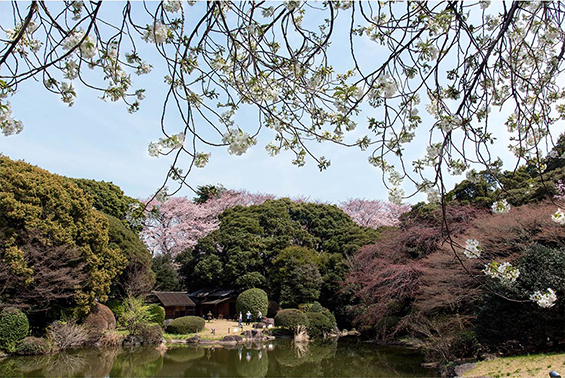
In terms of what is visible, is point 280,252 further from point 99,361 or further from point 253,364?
point 99,361

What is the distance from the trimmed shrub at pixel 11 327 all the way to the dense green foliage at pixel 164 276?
29.3ft

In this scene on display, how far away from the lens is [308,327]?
523 inches

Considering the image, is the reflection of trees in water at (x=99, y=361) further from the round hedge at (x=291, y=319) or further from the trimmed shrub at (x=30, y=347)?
the round hedge at (x=291, y=319)

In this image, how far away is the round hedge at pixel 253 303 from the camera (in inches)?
587

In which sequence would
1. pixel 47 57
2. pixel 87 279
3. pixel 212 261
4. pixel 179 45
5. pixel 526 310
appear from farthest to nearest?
pixel 212 261, pixel 87 279, pixel 526 310, pixel 179 45, pixel 47 57

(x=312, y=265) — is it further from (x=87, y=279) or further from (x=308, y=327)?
(x=87, y=279)

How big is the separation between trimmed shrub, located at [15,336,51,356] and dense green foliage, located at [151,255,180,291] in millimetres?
8708

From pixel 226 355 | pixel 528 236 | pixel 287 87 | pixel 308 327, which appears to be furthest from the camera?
pixel 308 327

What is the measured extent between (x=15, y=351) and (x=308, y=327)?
8097 mm

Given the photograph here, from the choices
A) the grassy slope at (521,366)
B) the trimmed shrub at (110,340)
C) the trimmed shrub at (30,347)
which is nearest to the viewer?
the grassy slope at (521,366)

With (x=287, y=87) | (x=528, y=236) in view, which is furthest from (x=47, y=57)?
(x=528, y=236)

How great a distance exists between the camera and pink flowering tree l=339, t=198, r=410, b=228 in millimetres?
23578

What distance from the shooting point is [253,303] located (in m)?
15.0

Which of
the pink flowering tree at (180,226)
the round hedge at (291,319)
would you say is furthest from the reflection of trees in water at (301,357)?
the pink flowering tree at (180,226)
